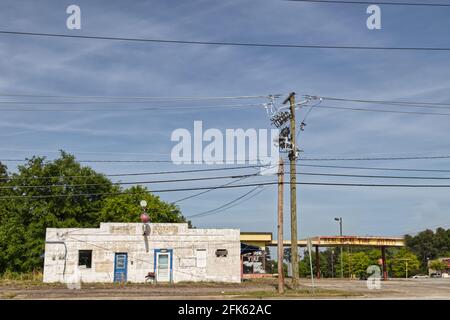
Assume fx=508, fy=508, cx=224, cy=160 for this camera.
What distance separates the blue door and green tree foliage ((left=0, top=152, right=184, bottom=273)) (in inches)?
399

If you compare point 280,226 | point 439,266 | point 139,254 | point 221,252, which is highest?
point 280,226

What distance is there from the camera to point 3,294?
25.5 m

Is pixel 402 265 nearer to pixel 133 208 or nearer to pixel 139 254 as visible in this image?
pixel 133 208

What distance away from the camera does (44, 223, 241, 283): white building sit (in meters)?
34.7

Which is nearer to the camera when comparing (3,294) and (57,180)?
(3,294)

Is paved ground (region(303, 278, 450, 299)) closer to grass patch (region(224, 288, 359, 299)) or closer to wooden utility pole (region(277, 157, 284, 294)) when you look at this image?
grass patch (region(224, 288, 359, 299))

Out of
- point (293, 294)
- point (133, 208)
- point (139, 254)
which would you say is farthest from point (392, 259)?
point (293, 294)

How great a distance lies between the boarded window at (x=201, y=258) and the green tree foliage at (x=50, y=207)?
1057 cm

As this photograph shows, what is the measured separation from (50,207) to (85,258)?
53.0 ft

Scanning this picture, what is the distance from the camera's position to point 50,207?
162 feet

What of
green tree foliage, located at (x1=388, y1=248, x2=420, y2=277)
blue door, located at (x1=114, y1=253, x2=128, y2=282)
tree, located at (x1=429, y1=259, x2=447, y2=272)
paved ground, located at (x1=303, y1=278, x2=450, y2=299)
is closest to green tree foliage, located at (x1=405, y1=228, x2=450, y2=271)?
tree, located at (x1=429, y1=259, x2=447, y2=272)
